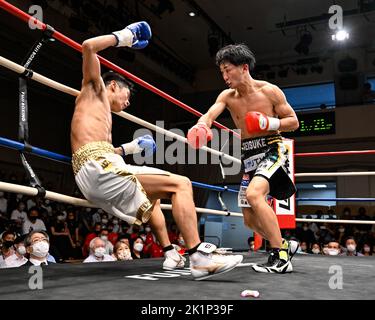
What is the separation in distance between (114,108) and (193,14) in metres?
6.22

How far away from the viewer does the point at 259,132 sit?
6.39 ft

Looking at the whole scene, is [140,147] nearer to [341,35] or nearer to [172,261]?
[172,261]

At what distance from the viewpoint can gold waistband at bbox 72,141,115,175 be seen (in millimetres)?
1545

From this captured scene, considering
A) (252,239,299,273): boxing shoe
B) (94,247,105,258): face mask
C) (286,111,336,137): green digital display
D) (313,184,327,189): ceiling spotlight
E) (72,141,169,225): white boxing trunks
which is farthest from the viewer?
(313,184,327,189): ceiling spotlight

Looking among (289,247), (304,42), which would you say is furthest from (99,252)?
(304,42)

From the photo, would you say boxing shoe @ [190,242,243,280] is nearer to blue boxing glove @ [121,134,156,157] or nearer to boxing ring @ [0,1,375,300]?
boxing ring @ [0,1,375,300]

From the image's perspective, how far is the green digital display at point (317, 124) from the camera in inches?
334

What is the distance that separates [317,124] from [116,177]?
25.3 ft

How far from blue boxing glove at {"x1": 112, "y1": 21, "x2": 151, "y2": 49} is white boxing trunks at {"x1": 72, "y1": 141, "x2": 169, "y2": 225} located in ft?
1.34

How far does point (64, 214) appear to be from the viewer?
19.5ft

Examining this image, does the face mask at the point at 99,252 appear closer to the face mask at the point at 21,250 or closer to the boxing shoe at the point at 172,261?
the face mask at the point at 21,250

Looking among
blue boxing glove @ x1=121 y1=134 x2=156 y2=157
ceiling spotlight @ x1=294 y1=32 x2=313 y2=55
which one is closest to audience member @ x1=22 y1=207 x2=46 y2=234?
blue boxing glove @ x1=121 y1=134 x2=156 y2=157

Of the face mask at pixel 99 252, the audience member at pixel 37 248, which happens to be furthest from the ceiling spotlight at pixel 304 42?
the audience member at pixel 37 248

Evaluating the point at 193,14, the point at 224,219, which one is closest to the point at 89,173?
the point at 193,14
